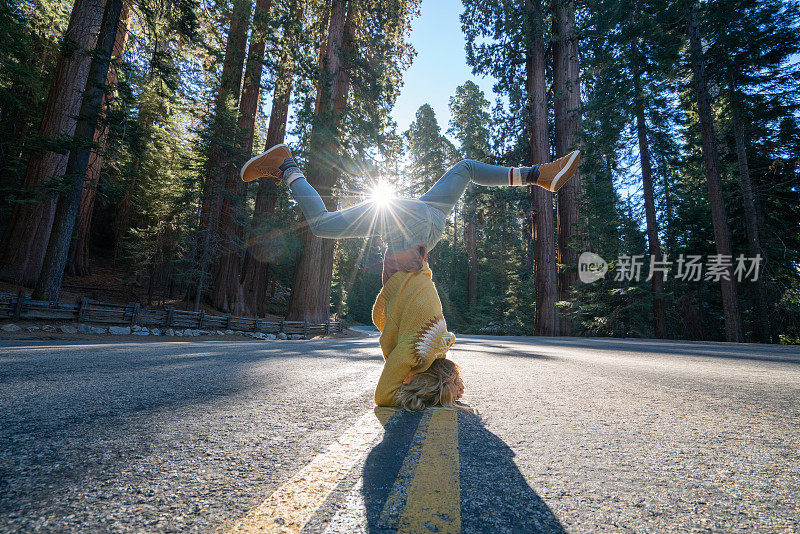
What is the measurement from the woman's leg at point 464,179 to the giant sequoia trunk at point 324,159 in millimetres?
11601

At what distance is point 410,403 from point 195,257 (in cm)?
1807

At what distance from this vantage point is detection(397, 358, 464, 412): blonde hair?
1842mm

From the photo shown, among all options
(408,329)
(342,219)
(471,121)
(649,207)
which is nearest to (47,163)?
(342,219)

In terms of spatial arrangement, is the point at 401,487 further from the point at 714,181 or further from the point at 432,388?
the point at 714,181

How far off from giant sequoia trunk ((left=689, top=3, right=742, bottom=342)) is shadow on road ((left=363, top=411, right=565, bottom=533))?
12.7 m

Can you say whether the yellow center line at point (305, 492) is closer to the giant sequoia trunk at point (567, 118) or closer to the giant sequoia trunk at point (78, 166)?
the giant sequoia trunk at point (78, 166)

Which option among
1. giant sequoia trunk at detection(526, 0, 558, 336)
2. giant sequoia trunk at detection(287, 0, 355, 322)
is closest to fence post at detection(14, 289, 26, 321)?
giant sequoia trunk at detection(287, 0, 355, 322)

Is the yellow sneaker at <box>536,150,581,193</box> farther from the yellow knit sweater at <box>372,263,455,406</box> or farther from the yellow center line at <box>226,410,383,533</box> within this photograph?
the yellow center line at <box>226,410,383,533</box>

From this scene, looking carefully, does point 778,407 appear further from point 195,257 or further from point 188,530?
point 195,257

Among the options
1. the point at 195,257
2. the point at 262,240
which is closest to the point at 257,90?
the point at 262,240

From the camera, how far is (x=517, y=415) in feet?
5.64

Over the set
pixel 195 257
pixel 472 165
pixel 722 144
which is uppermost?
pixel 722 144

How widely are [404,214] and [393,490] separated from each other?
1703mm

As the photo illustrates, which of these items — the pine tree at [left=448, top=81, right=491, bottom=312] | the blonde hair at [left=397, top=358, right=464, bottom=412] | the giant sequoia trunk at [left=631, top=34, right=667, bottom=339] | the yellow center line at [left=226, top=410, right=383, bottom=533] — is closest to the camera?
the yellow center line at [left=226, top=410, right=383, bottom=533]
